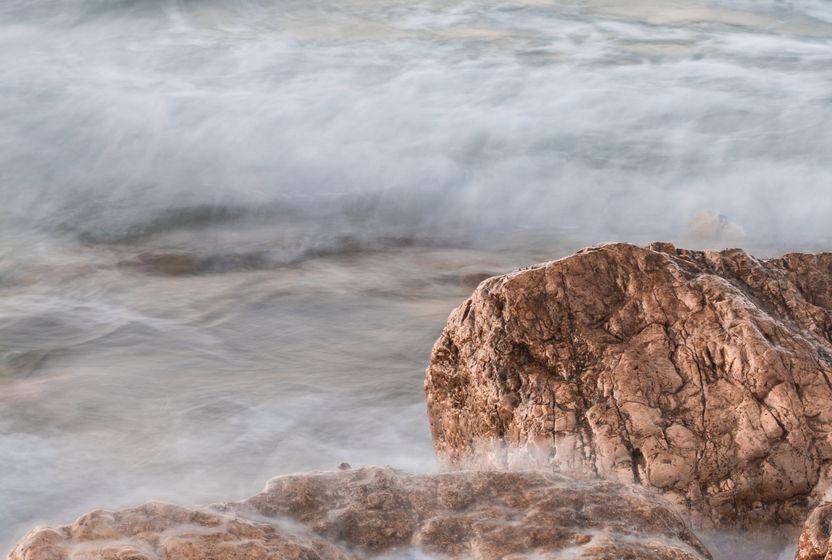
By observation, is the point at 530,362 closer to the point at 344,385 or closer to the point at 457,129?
the point at 344,385

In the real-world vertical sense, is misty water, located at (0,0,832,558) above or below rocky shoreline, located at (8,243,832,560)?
below

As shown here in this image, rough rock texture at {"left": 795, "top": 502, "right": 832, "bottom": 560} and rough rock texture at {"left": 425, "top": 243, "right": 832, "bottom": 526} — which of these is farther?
rough rock texture at {"left": 425, "top": 243, "right": 832, "bottom": 526}

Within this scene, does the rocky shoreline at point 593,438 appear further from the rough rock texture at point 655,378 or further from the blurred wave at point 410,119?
the blurred wave at point 410,119

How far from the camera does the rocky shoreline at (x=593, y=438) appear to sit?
7.99 ft

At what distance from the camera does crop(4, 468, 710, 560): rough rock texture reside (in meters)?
2.31

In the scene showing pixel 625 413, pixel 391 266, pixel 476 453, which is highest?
pixel 625 413

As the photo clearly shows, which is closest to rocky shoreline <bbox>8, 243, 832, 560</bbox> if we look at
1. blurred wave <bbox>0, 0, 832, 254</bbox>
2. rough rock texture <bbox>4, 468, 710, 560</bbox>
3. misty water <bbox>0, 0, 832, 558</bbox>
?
rough rock texture <bbox>4, 468, 710, 560</bbox>

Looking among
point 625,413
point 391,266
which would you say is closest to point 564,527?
point 625,413

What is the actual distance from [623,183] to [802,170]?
164 centimetres

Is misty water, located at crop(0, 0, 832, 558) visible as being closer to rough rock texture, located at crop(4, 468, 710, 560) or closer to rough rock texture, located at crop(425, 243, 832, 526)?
rough rock texture, located at crop(425, 243, 832, 526)

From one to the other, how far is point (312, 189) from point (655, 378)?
6.46 m

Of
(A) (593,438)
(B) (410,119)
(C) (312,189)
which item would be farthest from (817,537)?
(B) (410,119)

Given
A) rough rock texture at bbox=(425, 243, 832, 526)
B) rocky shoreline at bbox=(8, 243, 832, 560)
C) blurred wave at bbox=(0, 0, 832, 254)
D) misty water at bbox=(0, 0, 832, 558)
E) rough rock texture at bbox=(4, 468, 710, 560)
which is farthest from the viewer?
blurred wave at bbox=(0, 0, 832, 254)

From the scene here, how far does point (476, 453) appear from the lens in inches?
138
